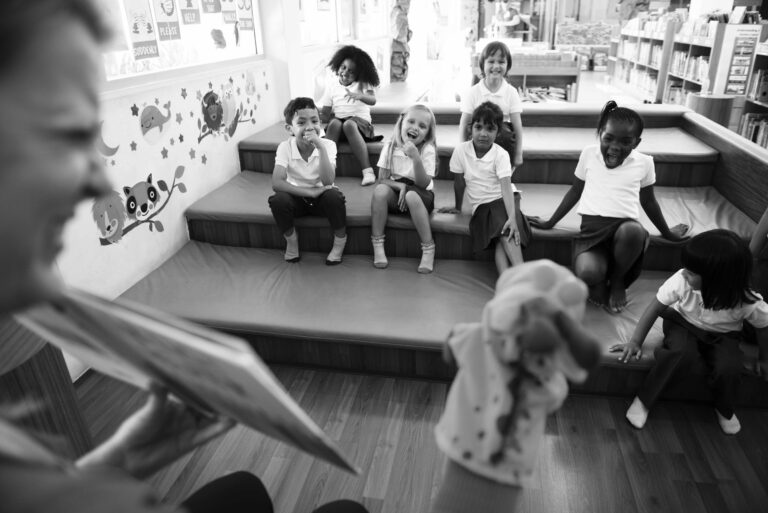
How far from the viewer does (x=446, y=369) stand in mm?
1917

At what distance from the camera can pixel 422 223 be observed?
7.59 ft

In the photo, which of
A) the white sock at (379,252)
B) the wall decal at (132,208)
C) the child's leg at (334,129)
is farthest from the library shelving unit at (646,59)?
the wall decal at (132,208)

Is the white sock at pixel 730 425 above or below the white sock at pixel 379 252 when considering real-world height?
below

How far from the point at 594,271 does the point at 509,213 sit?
0.43 meters

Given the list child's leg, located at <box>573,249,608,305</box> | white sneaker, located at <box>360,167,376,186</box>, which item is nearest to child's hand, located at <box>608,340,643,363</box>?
child's leg, located at <box>573,249,608,305</box>

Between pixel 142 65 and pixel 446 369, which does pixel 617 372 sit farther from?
pixel 142 65

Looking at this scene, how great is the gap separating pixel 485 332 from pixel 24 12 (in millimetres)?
448

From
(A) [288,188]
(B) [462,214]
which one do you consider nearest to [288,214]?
(A) [288,188]

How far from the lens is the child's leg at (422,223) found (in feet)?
7.58

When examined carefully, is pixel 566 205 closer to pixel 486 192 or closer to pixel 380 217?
pixel 486 192

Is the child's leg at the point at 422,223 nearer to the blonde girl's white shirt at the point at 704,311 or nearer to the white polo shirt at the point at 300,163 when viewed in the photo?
the white polo shirt at the point at 300,163

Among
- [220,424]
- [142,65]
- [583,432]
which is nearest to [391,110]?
[142,65]

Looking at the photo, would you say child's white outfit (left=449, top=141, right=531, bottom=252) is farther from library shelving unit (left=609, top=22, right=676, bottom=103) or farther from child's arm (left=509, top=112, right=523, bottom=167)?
library shelving unit (left=609, top=22, right=676, bottom=103)

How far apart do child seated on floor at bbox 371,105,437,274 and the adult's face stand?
6.65 feet
